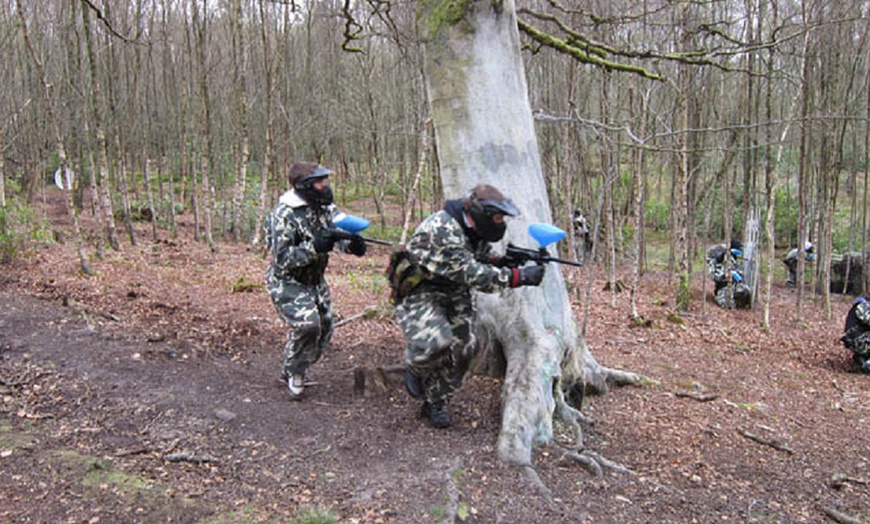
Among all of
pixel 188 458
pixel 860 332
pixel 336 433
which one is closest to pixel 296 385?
pixel 336 433

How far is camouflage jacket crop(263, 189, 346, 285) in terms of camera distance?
4.48 metres

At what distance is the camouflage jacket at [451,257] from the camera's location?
388 centimetres

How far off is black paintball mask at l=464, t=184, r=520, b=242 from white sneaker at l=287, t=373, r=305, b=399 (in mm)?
1767

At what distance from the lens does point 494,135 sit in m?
4.75

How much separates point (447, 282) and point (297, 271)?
1168mm

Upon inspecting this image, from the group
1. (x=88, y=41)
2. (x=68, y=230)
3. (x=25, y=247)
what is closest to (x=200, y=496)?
(x=25, y=247)

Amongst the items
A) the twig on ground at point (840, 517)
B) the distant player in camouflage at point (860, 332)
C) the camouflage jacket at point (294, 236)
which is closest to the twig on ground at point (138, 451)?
the camouflage jacket at point (294, 236)

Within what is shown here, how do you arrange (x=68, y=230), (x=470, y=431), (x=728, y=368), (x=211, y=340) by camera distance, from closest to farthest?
(x=470, y=431), (x=211, y=340), (x=728, y=368), (x=68, y=230)

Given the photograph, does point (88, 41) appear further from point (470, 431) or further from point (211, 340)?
point (470, 431)

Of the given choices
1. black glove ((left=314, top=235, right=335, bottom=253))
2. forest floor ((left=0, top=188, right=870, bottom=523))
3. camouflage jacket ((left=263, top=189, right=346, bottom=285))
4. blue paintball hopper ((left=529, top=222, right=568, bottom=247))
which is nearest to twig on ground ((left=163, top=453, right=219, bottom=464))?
forest floor ((left=0, top=188, right=870, bottom=523))

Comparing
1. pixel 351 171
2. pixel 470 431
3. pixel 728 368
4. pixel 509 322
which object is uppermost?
pixel 351 171

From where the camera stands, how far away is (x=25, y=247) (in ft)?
31.1

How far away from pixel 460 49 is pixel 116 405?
347 centimetres

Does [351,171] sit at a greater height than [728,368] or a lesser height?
greater
